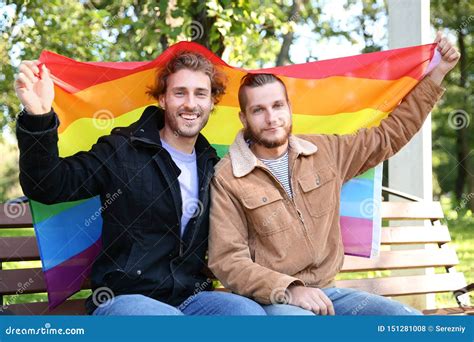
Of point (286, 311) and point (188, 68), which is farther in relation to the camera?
point (188, 68)

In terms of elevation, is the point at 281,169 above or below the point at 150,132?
below

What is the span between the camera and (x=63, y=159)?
2.93 meters

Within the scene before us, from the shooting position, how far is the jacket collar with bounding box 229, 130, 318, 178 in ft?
10.4

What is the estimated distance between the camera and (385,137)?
343 centimetres

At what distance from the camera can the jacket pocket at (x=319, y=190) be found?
10.5ft

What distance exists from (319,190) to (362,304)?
52 cm

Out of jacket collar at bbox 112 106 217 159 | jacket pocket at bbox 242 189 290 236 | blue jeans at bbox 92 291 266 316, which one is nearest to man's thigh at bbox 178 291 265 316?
blue jeans at bbox 92 291 266 316

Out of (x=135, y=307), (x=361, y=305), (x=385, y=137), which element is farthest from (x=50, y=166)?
(x=385, y=137)

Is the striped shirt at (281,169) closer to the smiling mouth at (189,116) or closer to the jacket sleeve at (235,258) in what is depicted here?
the jacket sleeve at (235,258)

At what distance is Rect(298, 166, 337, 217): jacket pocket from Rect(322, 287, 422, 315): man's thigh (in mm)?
353

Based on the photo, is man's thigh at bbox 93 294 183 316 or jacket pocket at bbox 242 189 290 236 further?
jacket pocket at bbox 242 189 290 236

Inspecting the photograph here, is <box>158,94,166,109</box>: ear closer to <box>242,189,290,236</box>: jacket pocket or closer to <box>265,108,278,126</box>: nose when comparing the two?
<box>265,108,278,126</box>: nose

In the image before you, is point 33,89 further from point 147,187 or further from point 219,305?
point 219,305

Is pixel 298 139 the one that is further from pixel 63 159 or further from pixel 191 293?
pixel 63 159
